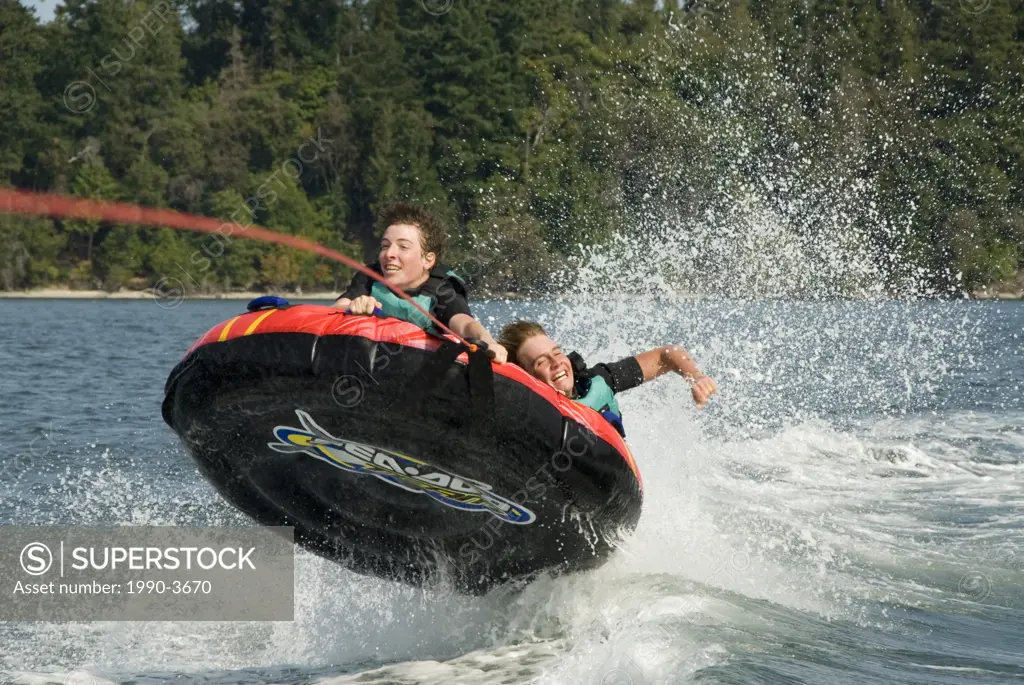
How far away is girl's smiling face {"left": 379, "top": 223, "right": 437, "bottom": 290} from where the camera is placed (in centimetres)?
→ 538

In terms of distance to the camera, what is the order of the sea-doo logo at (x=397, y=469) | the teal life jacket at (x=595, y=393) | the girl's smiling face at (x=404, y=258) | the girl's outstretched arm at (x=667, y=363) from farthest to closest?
the girl's outstretched arm at (x=667, y=363) < the teal life jacket at (x=595, y=393) < the girl's smiling face at (x=404, y=258) < the sea-doo logo at (x=397, y=469)

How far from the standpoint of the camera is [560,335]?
11.9 m

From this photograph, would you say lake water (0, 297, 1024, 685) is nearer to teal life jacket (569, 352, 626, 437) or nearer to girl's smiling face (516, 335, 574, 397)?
teal life jacket (569, 352, 626, 437)

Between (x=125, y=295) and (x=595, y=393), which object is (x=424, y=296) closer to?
(x=595, y=393)

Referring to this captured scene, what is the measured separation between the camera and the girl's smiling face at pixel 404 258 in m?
5.38

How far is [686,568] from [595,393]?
3.68 ft

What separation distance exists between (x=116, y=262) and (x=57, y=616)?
51.4 metres

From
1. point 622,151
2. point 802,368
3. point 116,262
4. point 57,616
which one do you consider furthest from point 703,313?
point 116,262

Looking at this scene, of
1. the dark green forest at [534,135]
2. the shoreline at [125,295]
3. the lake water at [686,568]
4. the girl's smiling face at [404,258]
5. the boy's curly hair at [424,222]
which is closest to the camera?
the lake water at [686,568]

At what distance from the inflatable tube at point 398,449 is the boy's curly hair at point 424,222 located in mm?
782

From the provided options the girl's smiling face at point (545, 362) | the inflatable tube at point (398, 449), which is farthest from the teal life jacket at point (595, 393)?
the inflatable tube at point (398, 449)

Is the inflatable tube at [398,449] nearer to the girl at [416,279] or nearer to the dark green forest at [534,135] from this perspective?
the girl at [416,279]

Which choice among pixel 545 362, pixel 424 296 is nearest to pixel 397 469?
pixel 424 296

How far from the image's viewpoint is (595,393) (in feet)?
19.7
